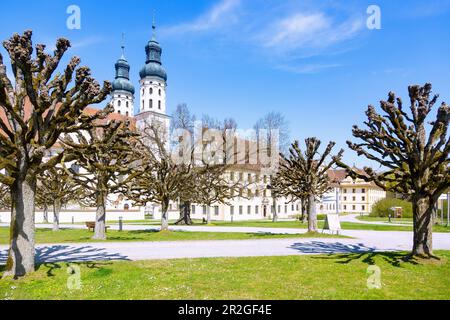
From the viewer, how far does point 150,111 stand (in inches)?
3231

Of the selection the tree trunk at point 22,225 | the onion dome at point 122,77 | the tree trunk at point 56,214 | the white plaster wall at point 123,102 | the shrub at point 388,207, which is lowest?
the shrub at point 388,207

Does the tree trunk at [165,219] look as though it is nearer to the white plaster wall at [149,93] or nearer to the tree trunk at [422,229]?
the tree trunk at [422,229]

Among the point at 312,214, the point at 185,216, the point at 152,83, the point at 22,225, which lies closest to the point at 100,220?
the point at 22,225

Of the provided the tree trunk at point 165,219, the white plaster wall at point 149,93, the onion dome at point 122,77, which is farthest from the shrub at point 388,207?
the onion dome at point 122,77

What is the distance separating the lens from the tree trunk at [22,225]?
946cm

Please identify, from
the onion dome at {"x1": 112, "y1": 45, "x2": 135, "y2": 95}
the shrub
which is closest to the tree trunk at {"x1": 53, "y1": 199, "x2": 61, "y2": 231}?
the shrub

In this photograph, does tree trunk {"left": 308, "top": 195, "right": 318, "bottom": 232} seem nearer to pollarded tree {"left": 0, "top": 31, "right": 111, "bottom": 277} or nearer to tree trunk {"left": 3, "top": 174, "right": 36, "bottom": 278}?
pollarded tree {"left": 0, "top": 31, "right": 111, "bottom": 277}

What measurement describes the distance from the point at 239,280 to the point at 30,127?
7178mm

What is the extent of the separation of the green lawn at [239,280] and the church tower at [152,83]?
242 ft

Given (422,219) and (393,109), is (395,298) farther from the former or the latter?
(393,109)

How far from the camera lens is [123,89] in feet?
296

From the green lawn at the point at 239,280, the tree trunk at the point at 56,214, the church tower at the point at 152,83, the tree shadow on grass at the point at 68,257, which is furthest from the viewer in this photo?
the church tower at the point at 152,83

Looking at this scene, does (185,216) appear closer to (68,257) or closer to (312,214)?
(312,214)

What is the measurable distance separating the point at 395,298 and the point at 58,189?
26383 mm
